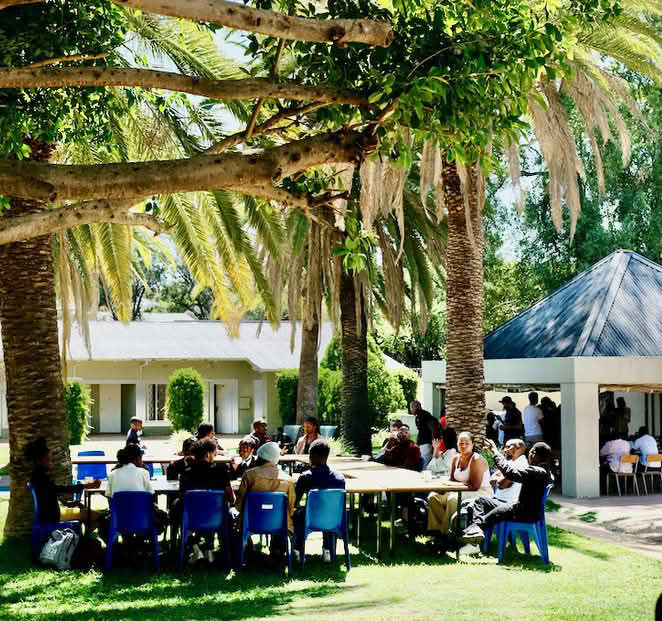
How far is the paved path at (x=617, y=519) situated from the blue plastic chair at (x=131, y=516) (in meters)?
6.33

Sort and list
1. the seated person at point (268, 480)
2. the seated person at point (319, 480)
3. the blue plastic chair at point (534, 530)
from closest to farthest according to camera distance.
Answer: the seated person at point (268, 480) → the blue plastic chair at point (534, 530) → the seated person at point (319, 480)

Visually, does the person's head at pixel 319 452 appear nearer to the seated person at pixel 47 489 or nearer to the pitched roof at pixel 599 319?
the seated person at pixel 47 489

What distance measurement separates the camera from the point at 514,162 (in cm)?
1667

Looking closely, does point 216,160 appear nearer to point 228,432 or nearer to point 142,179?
point 142,179

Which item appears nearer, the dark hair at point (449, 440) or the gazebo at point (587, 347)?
the dark hair at point (449, 440)

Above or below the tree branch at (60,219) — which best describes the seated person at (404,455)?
below

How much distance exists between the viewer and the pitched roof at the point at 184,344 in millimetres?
38969

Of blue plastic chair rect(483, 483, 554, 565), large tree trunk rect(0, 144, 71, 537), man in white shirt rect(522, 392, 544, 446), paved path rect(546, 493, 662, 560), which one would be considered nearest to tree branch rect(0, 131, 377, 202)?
blue plastic chair rect(483, 483, 554, 565)

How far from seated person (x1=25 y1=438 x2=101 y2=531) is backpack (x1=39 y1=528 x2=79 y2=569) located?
26 centimetres

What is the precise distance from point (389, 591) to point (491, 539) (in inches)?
136

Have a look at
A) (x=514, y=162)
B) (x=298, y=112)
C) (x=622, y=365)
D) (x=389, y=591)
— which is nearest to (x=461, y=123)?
→ (x=298, y=112)

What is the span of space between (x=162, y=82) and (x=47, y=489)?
5.64 metres

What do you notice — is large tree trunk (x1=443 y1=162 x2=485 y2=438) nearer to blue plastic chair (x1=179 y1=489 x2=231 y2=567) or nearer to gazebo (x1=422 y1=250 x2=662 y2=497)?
gazebo (x1=422 y1=250 x2=662 y2=497)

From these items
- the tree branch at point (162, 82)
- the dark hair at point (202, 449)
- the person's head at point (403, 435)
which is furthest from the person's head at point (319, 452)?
the tree branch at point (162, 82)
